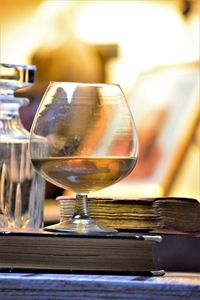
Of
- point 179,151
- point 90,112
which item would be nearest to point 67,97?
point 90,112

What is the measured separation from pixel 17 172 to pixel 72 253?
0.42 m

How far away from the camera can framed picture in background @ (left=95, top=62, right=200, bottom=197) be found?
2.39 metres

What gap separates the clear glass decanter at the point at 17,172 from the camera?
141cm

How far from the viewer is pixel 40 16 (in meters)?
2.52

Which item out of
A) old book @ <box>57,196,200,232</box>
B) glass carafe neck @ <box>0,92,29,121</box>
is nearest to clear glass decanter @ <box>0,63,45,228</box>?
glass carafe neck @ <box>0,92,29,121</box>

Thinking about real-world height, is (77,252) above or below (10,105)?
below

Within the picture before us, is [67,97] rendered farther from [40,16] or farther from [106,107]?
[40,16]

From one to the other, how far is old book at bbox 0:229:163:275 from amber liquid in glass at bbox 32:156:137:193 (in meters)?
0.08

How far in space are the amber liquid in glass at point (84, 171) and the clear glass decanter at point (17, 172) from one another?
327mm

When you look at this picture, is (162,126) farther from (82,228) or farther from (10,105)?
(82,228)

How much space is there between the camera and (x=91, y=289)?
3.16 feet

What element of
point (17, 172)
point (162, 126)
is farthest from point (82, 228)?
point (162, 126)

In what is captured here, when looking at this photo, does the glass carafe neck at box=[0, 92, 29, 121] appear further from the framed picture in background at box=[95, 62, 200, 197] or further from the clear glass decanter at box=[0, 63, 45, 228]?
the framed picture in background at box=[95, 62, 200, 197]

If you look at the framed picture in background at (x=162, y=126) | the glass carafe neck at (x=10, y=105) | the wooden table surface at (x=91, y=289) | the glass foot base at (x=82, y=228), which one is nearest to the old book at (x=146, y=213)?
the glass foot base at (x=82, y=228)
